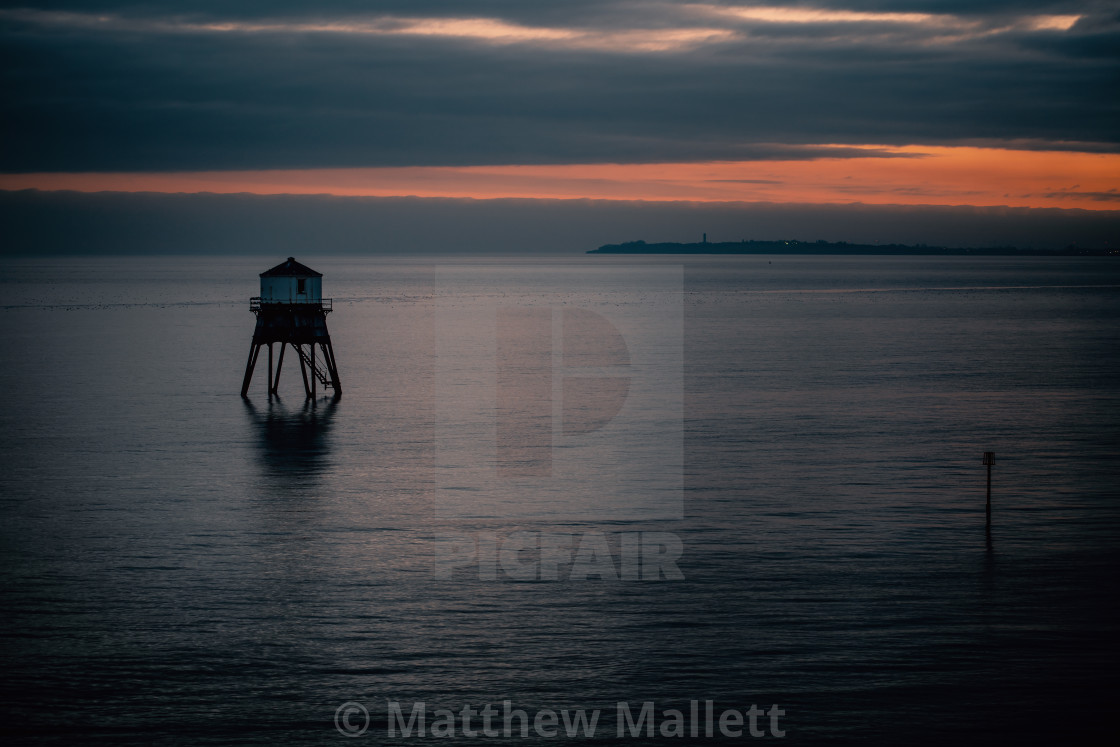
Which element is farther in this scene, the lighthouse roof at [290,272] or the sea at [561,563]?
the lighthouse roof at [290,272]

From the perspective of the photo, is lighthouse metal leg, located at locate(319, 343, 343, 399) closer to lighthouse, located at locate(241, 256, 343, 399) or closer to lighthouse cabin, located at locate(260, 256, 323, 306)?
lighthouse, located at locate(241, 256, 343, 399)

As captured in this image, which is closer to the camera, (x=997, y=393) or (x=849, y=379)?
(x=997, y=393)

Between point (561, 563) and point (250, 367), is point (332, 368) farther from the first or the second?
point (561, 563)

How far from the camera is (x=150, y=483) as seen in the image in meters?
38.5

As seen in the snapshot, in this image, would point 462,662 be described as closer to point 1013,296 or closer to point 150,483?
point 150,483

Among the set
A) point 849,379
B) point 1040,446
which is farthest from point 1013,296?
point 1040,446

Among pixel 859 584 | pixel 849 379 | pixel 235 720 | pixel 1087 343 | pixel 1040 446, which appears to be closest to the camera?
pixel 235 720

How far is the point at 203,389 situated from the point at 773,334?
6103 centimetres

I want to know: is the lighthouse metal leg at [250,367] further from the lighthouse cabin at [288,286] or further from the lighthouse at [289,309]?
the lighthouse cabin at [288,286]

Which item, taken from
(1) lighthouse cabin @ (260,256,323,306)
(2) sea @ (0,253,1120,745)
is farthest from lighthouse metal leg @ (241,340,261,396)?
(1) lighthouse cabin @ (260,256,323,306)

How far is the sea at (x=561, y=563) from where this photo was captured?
19359 millimetres

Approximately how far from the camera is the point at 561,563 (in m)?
28.7

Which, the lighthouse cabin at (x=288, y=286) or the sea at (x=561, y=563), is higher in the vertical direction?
the lighthouse cabin at (x=288, y=286)

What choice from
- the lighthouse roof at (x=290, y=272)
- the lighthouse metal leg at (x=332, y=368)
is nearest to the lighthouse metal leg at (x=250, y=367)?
the lighthouse metal leg at (x=332, y=368)
